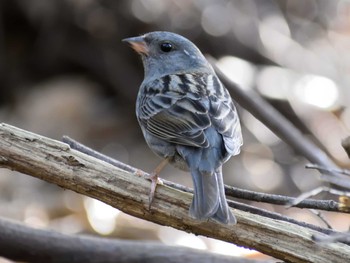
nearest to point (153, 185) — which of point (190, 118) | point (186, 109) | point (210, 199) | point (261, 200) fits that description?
point (210, 199)

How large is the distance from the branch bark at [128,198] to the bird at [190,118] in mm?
73

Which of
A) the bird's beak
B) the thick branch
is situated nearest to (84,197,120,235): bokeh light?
the bird's beak

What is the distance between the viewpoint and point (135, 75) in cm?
787

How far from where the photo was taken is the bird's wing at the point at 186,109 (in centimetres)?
407

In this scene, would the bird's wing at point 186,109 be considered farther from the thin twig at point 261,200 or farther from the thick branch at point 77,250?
the thick branch at point 77,250

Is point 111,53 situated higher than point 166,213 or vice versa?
point 111,53

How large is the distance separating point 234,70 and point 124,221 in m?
2.39

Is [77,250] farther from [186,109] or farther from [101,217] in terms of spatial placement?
[101,217]

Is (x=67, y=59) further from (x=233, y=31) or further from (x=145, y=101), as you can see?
(x=145, y=101)

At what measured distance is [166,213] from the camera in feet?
11.7

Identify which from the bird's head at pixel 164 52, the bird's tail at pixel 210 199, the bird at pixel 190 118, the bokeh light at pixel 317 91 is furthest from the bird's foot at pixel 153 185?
the bokeh light at pixel 317 91

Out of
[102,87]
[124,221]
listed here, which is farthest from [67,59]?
[124,221]

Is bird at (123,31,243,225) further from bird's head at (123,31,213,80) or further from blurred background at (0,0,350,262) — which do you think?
blurred background at (0,0,350,262)

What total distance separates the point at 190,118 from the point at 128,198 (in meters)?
0.75
